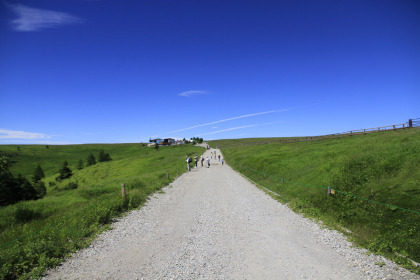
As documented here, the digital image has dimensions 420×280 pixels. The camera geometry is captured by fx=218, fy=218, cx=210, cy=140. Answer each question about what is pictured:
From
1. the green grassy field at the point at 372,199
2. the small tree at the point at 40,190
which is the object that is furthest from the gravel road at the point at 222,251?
the small tree at the point at 40,190

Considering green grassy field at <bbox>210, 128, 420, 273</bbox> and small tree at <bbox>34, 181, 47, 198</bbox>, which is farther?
small tree at <bbox>34, 181, 47, 198</bbox>

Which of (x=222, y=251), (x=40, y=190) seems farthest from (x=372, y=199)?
(x=40, y=190)

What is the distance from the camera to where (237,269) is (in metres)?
5.75

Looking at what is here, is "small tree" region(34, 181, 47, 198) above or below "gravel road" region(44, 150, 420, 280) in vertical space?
below

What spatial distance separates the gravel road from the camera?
5.58 meters

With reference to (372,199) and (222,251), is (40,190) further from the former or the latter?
(372,199)

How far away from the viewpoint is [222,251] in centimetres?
685

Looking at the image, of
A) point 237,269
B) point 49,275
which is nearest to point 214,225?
point 237,269

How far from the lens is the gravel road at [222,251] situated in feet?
18.3

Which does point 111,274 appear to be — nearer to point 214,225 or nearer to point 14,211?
point 214,225

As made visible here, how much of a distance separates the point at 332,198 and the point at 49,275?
12.3 metres

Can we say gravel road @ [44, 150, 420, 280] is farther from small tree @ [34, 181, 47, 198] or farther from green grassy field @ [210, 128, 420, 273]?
small tree @ [34, 181, 47, 198]

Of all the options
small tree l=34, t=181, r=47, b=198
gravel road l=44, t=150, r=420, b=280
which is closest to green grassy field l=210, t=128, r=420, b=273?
gravel road l=44, t=150, r=420, b=280

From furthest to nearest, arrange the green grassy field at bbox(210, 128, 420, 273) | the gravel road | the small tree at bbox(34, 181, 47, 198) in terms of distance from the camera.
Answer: the small tree at bbox(34, 181, 47, 198) < the green grassy field at bbox(210, 128, 420, 273) < the gravel road
